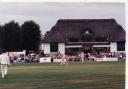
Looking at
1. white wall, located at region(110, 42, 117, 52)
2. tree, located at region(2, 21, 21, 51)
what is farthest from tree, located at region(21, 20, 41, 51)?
white wall, located at region(110, 42, 117, 52)

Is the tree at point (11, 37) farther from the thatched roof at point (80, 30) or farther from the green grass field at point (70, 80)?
the green grass field at point (70, 80)

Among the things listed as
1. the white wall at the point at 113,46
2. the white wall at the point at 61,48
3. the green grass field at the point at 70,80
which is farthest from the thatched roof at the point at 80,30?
the green grass field at the point at 70,80

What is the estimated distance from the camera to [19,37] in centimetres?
1191

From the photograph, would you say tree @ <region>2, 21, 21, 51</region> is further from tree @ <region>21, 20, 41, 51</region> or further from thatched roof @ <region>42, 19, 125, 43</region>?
thatched roof @ <region>42, 19, 125, 43</region>

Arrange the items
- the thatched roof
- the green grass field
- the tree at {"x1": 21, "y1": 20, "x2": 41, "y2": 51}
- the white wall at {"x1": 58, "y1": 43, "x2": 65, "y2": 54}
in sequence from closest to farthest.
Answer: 1. the thatched roof
2. the white wall at {"x1": 58, "y1": 43, "x2": 65, "y2": 54}
3. the tree at {"x1": 21, "y1": 20, "x2": 41, "y2": 51}
4. the green grass field

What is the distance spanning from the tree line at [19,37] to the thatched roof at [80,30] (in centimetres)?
31

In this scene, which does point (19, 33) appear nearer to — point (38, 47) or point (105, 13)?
point (38, 47)

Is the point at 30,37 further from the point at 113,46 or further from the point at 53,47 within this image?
the point at 113,46

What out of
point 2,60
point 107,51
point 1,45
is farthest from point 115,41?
point 2,60

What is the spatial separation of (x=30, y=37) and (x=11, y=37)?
560mm

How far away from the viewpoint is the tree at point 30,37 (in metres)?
11.4

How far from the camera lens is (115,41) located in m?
11.1

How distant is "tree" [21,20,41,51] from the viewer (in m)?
11.4

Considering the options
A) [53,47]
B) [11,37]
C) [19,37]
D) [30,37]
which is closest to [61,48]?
[53,47]
